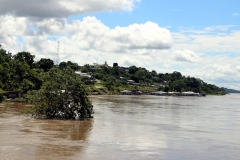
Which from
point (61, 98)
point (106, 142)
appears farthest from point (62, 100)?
point (106, 142)

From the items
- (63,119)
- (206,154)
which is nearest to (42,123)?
(63,119)

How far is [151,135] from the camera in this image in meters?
26.1

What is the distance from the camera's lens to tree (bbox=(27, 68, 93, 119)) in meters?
33.2

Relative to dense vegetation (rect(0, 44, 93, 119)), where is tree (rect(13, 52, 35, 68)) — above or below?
above

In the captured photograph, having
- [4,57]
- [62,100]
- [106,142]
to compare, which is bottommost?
[106,142]

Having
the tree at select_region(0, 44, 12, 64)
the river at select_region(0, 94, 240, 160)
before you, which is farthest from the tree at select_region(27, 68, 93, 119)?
the tree at select_region(0, 44, 12, 64)

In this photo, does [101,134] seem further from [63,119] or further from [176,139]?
[63,119]

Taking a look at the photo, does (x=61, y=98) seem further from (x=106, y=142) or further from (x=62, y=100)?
(x=106, y=142)

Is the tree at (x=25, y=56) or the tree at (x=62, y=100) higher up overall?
the tree at (x=25, y=56)

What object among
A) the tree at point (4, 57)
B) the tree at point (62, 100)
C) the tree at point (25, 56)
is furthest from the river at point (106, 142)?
the tree at point (25, 56)

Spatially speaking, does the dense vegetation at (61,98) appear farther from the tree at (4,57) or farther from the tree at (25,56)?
the tree at (25,56)

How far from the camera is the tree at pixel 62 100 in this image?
109 ft

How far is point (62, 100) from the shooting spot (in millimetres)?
33281

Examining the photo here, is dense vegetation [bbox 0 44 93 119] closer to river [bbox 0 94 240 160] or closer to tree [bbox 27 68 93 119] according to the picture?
tree [bbox 27 68 93 119]
